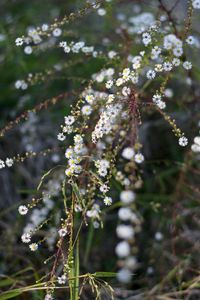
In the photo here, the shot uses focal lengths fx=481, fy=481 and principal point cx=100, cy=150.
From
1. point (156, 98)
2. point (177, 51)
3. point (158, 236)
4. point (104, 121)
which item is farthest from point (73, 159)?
point (158, 236)

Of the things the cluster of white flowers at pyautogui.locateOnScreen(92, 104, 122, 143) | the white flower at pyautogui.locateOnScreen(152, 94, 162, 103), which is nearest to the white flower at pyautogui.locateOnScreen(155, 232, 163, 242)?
the cluster of white flowers at pyautogui.locateOnScreen(92, 104, 122, 143)

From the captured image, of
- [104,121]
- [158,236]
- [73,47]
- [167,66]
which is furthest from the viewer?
[158,236]

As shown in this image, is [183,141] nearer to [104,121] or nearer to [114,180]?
[104,121]

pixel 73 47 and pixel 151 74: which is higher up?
pixel 73 47

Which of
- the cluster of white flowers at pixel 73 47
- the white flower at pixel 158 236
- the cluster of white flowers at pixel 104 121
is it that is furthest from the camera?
the white flower at pixel 158 236

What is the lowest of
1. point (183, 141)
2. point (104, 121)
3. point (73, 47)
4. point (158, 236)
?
point (158, 236)

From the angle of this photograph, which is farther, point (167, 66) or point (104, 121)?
point (167, 66)

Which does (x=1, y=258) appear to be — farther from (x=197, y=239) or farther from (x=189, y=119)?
(x=189, y=119)

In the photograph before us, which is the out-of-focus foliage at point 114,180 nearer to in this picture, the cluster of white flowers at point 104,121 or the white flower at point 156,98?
the cluster of white flowers at point 104,121

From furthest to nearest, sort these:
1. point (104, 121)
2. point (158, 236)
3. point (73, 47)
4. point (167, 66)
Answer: point (158, 236), point (73, 47), point (167, 66), point (104, 121)

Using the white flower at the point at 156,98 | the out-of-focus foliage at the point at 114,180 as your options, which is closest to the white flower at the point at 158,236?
the out-of-focus foliage at the point at 114,180

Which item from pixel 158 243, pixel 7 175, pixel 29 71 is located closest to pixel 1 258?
pixel 7 175
